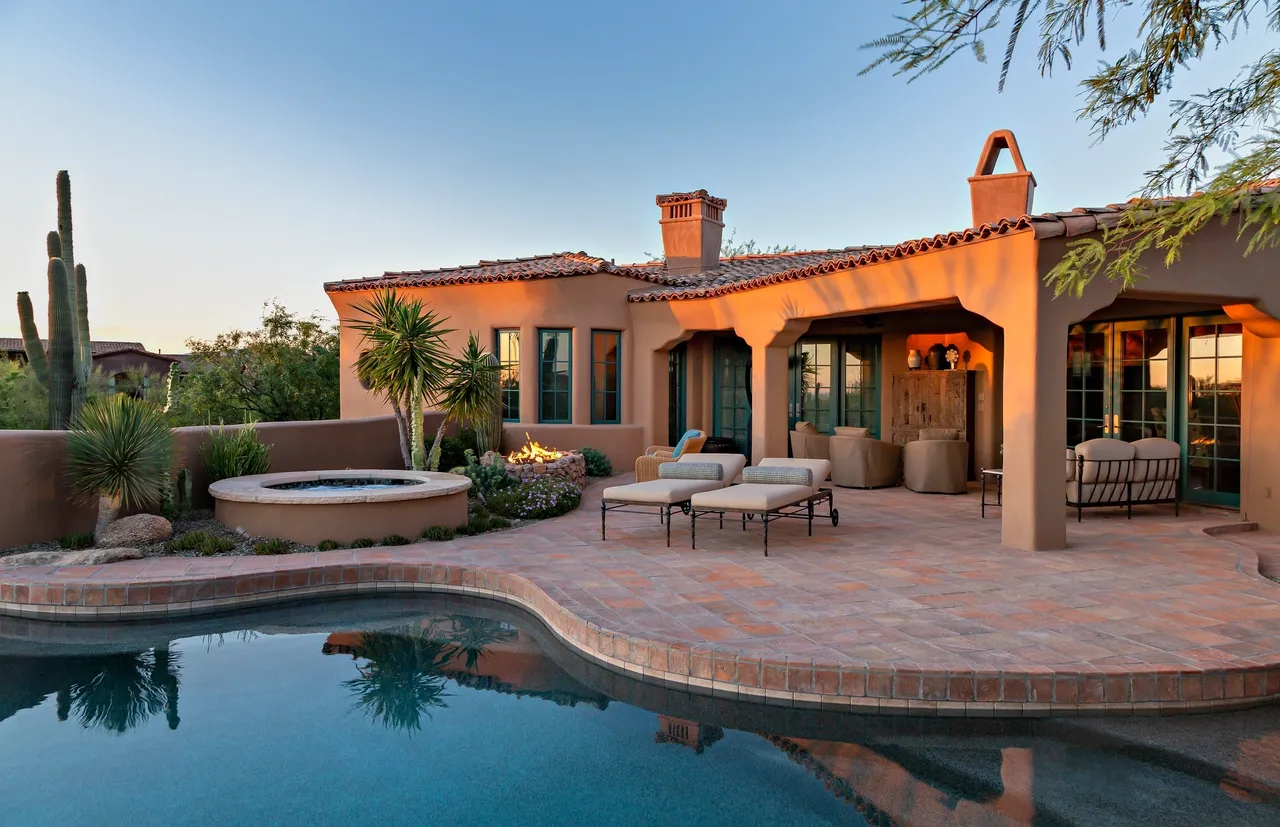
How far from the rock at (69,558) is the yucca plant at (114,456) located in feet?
1.88

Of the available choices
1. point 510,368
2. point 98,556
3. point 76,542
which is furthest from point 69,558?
point 510,368

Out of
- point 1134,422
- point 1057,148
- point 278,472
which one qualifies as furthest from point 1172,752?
point 278,472

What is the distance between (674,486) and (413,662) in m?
3.55

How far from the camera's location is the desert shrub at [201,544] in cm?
746

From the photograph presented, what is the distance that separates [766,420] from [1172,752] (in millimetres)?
8620

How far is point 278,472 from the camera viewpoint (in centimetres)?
1016

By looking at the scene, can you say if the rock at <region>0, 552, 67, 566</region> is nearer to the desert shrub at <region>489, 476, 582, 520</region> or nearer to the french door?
the desert shrub at <region>489, 476, 582, 520</region>

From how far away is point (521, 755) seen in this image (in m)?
3.98

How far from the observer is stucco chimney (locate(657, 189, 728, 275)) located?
16562 mm

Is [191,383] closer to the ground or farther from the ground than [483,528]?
farther from the ground

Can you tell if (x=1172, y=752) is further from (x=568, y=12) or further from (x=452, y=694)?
(x=568, y=12)

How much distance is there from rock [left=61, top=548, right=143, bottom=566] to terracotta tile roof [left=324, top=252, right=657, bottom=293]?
27.1ft

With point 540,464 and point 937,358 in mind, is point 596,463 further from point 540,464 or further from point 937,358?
point 937,358

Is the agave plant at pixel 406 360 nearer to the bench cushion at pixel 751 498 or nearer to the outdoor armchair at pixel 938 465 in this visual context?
the bench cushion at pixel 751 498
